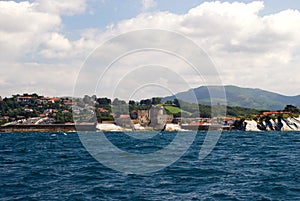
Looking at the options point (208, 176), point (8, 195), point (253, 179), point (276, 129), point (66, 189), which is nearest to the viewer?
point (8, 195)

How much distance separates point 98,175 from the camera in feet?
81.7

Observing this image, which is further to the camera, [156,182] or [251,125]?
[251,125]

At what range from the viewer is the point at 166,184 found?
70.9 feet

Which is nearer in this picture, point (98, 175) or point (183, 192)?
point (183, 192)

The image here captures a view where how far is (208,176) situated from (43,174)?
490 inches

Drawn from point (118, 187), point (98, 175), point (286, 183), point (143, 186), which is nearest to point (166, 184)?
point (143, 186)

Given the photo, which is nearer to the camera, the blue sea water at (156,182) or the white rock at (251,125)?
the blue sea water at (156,182)

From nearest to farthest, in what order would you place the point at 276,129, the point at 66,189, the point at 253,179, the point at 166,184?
the point at 66,189, the point at 166,184, the point at 253,179, the point at 276,129

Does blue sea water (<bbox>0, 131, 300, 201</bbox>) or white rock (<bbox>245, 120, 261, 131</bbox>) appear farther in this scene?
white rock (<bbox>245, 120, 261, 131</bbox>)

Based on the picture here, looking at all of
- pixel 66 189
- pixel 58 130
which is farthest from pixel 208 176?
pixel 58 130

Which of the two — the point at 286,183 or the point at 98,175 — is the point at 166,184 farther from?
the point at 286,183

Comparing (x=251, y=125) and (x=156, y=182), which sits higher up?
(x=251, y=125)

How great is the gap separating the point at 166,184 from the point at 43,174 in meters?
10.0

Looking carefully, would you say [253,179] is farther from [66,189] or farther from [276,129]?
[276,129]
